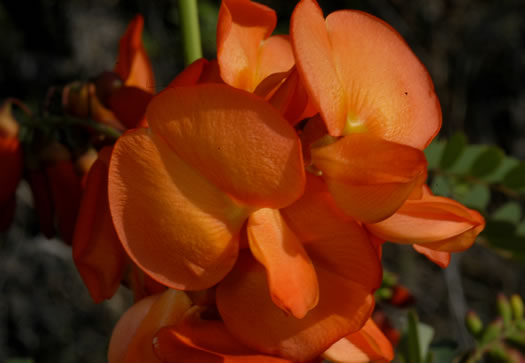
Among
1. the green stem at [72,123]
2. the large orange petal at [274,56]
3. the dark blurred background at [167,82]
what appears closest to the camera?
the large orange petal at [274,56]

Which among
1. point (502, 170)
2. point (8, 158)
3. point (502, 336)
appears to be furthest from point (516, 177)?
point (8, 158)

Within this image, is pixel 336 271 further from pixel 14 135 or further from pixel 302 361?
pixel 14 135

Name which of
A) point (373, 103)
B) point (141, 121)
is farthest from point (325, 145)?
point (141, 121)

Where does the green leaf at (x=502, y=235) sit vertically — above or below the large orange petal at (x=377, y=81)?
below

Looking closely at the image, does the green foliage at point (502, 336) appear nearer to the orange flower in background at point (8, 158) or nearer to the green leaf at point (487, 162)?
the green leaf at point (487, 162)

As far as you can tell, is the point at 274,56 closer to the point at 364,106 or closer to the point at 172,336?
the point at 364,106

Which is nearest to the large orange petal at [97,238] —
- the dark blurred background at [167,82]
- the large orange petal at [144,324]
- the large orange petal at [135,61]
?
the large orange petal at [144,324]
